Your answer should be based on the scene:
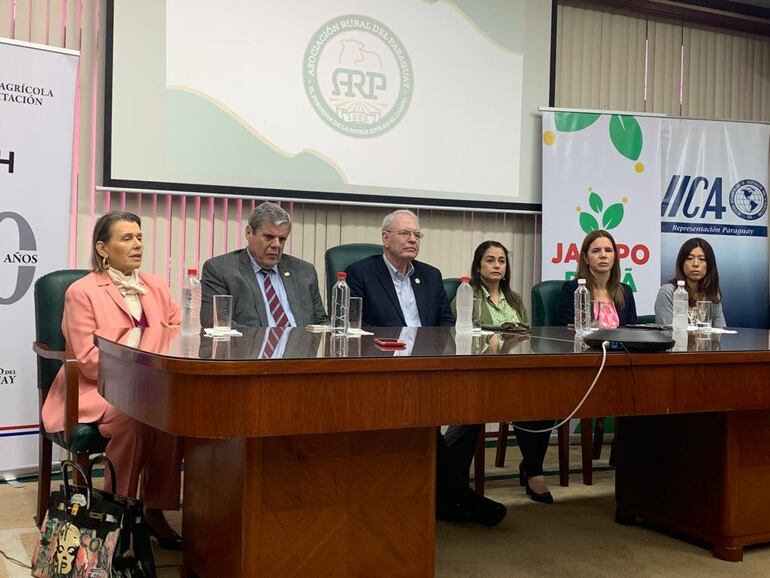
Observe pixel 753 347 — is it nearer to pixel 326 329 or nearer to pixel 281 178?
pixel 326 329

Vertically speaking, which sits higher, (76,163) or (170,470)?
(76,163)

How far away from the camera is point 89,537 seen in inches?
86.6

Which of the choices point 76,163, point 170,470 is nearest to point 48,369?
point 170,470

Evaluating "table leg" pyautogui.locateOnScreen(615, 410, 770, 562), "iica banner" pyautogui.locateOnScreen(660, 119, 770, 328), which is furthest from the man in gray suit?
"iica banner" pyautogui.locateOnScreen(660, 119, 770, 328)

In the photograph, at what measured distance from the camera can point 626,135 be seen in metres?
5.16

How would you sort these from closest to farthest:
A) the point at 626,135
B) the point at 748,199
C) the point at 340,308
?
the point at 340,308 → the point at 626,135 → the point at 748,199

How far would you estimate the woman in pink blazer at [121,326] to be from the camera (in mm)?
2689

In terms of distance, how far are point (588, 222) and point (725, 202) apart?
1.06 metres

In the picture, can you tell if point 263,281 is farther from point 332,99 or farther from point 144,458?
point 332,99

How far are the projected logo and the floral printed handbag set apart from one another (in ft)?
8.83

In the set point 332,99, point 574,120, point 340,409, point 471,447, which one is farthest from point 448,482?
point 574,120

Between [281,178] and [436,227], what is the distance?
999mm

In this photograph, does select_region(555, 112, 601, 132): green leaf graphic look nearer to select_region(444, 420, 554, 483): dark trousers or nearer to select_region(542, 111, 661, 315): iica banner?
select_region(542, 111, 661, 315): iica banner

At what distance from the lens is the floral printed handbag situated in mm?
2174
